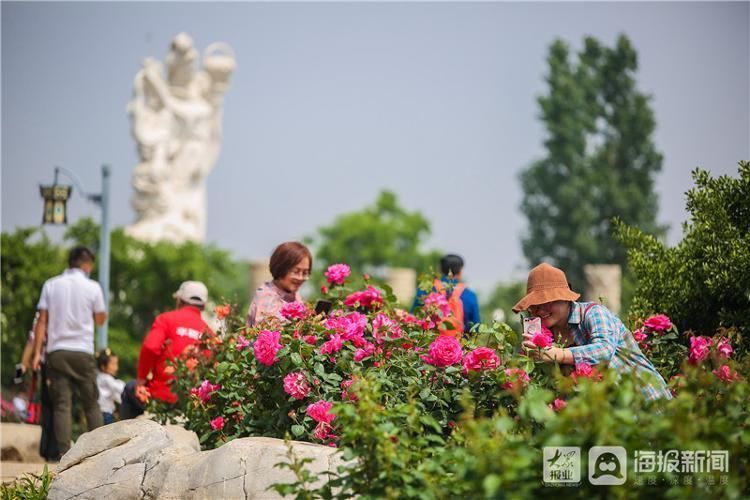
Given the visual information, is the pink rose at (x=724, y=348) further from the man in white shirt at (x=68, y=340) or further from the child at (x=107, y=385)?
the child at (x=107, y=385)

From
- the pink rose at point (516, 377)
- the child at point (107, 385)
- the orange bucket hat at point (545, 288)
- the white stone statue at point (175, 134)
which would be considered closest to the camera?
the pink rose at point (516, 377)

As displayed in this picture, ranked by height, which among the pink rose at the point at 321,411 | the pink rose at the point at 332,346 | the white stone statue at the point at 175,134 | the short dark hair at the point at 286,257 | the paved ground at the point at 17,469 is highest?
the white stone statue at the point at 175,134

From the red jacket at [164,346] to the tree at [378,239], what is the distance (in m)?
49.8

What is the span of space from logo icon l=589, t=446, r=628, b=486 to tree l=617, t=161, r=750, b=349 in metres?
3.05

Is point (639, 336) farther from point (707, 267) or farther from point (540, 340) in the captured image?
point (540, 340)

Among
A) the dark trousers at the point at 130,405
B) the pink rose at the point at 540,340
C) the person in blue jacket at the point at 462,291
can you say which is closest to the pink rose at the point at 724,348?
the pink rose at the point at 540,340

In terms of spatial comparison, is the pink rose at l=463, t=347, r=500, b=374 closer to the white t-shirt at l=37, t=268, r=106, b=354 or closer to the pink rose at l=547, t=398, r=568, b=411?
the pink rose at l=547, t=398, r=568, b=411

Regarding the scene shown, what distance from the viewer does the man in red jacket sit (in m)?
7.82

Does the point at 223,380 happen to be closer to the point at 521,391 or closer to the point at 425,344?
the point at 425,344

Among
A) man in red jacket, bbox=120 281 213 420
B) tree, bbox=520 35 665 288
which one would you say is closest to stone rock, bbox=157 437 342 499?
man in red jacket, bbox=120 281 213 420

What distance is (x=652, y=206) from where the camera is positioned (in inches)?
1843

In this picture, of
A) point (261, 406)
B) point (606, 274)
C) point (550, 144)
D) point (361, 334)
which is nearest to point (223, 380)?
point (261, 406)

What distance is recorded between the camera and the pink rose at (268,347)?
233 inches

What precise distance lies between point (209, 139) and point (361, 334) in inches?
1082
